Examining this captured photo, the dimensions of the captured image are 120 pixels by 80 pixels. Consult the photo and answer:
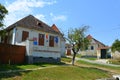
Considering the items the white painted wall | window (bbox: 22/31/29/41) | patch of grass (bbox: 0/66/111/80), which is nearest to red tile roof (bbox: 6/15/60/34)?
the white painted wall

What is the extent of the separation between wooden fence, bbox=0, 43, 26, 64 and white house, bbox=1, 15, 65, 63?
0.82 meters

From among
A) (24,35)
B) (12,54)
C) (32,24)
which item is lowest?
(12,54)

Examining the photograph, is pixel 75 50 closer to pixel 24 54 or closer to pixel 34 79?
pixel 24 54

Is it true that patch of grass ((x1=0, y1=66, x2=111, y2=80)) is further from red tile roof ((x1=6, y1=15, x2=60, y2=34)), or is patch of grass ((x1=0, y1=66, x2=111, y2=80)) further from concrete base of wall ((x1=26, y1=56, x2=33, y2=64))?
red tile roof ((x1=6, y1=15, x2=60, y2=34))

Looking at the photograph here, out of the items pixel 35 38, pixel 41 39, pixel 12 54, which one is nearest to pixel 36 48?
pixel 12 54

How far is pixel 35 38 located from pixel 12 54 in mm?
8780

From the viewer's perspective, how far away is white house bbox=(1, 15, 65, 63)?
33134 millimetres

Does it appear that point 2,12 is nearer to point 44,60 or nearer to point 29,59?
point 29,59

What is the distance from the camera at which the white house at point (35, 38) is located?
33.1 metres

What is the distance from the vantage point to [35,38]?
3925 centimetres

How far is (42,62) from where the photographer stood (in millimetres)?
34625

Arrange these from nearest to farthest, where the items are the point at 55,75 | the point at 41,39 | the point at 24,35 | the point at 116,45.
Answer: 1. the point at 55,75
2. the point at 24,35
3. the point at 41,39
4. the point at 116,45

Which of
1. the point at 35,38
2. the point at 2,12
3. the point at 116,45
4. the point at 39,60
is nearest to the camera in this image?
the point at 2,12

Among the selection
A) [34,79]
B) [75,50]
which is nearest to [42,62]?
[75,50]
